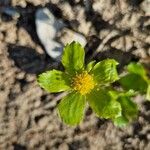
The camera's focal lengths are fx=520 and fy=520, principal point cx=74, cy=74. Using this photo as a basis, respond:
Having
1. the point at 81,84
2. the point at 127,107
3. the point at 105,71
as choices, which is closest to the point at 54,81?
the point at 81,84

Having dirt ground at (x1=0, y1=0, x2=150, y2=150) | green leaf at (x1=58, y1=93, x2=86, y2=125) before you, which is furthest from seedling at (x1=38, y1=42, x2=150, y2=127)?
dirt ground at (x1=0, y1=0, x2=150, y2=150)

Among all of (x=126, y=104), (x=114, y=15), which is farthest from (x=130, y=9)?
(x=126, y=104)

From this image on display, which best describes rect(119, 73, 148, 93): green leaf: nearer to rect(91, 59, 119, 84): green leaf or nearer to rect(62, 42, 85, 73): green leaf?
rect(91, 59, 119, 84): green leaf

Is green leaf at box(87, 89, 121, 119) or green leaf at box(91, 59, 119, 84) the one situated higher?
green leaf at box(91, 59, 119, 84)

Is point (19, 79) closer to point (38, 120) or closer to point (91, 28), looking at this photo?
point (38, 120)

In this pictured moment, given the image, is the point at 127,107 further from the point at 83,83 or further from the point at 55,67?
the point at 55,67

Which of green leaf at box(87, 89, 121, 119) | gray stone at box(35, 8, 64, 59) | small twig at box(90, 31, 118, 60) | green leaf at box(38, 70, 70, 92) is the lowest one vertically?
green leaf at box(87, 89, 121, 119)

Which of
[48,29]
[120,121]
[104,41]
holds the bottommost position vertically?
[120,121]
